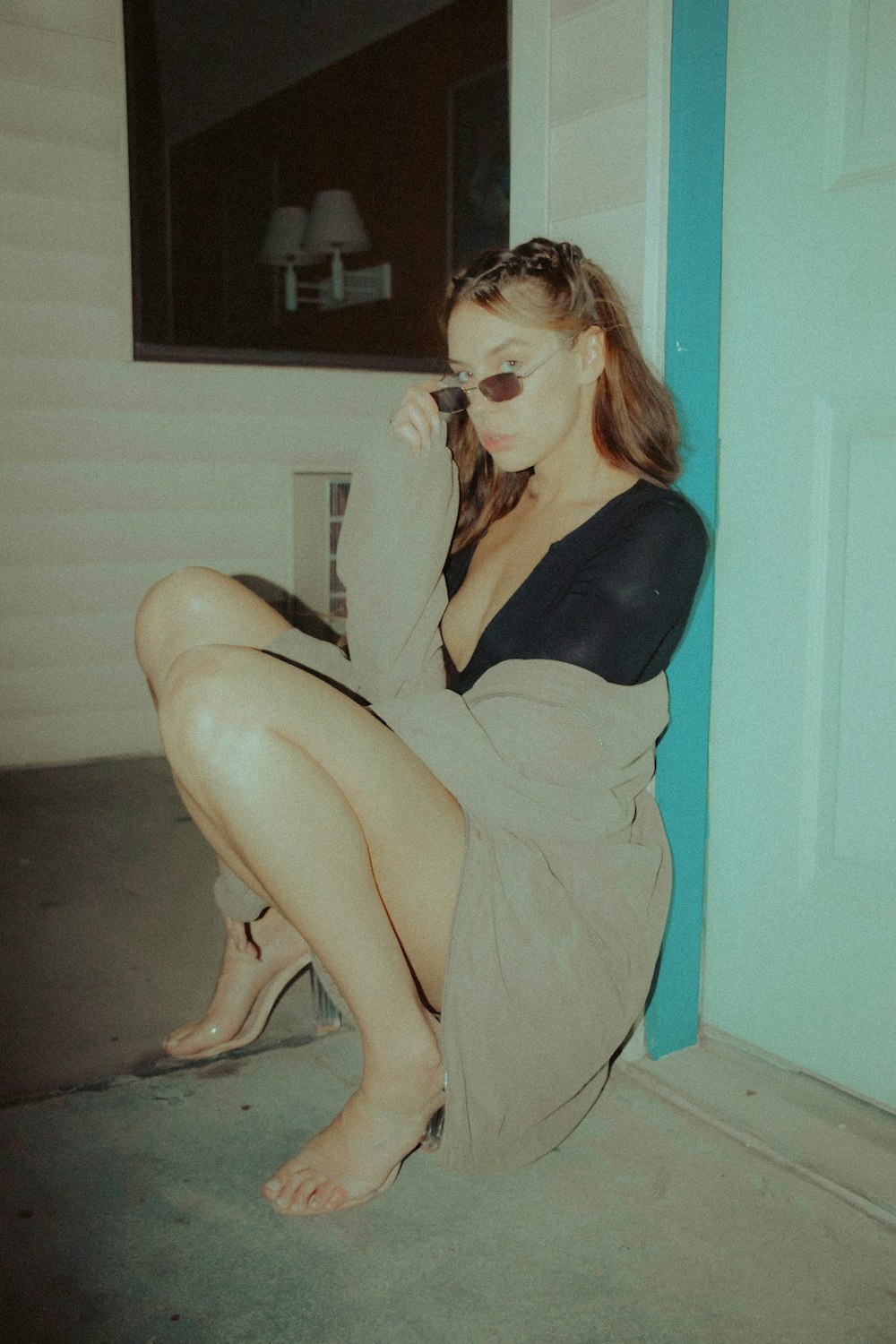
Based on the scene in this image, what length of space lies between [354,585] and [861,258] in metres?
0.83

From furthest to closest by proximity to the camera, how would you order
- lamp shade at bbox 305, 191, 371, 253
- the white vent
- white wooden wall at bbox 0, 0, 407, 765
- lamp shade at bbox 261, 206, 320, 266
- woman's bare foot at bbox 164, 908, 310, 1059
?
lamp shade at bbox 305, 191, 371, 253
lamp shade at bbox 261, 206, 320, 266
the white vent
white wooden wall at bbox 0, 0, 407, 765
woman's bare foot at bbox 164, 908, 310, 1059

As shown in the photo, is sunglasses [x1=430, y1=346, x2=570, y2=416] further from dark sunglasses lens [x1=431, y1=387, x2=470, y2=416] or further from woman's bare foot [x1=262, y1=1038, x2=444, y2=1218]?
woman's bare foot [x1=262, y1=1038, x2=444, y2=1218]

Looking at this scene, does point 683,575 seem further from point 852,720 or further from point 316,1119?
point 316,1119

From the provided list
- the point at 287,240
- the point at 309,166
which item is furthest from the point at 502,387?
the point at 309,166

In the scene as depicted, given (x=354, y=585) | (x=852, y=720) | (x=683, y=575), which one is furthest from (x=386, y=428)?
(x=852, y=720)

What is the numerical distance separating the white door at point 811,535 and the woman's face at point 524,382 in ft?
0.83

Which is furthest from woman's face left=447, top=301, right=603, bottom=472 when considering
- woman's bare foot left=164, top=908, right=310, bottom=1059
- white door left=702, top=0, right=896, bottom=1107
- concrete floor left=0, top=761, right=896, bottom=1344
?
concrete floor left=0, top=761, right=896, bottom=1344

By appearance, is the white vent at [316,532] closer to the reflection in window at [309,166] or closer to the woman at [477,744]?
the reflection in window at [309,166]

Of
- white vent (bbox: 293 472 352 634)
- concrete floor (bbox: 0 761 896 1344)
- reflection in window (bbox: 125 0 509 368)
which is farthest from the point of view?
white vent (bbox: 293 472 352 634)

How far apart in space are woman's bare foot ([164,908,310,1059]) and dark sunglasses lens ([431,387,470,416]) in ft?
2.70

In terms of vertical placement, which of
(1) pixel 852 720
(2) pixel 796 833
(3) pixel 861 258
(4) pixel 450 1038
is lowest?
(4) pixel 450 1038

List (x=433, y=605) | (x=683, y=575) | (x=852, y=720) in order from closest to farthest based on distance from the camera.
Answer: (x=683, y=575)
(x=852, y=720)
(x=433, y=605)

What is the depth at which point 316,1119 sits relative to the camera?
1.56 m

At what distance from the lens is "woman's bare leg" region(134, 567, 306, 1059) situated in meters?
1.60
